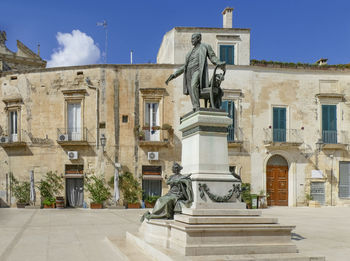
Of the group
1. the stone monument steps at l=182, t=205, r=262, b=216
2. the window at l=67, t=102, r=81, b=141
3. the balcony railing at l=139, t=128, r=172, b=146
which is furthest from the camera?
the window at l=67, t=102, r=81, b=141

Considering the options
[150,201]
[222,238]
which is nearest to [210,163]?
[222,238]

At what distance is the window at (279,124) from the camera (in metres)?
25.4

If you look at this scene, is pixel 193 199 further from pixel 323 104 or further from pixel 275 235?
pixel 323 104

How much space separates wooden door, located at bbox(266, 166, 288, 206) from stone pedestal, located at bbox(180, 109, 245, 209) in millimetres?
18221

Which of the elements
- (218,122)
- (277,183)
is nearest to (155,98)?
(277,183)

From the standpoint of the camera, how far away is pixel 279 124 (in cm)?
2552

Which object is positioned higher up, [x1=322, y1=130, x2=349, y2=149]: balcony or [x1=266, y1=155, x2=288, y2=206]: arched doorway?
[x1=322, y1=130, x2=349, y2=149]: balcony

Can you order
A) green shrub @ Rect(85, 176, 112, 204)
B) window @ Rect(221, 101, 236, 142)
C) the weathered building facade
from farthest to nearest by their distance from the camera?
the weathered building facade
window @ Rect(221, 101, 236, 142)
green shrub @ Rect(85, 176, 112, 204)

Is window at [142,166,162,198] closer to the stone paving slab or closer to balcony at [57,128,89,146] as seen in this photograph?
balcony at [57,128,89,146]

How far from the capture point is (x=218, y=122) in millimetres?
8125

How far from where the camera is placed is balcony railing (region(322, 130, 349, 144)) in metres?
25.7

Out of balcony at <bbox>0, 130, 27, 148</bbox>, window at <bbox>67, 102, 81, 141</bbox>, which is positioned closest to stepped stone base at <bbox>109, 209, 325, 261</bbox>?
window at <bbox>67, 102, 81, 141</bbox>

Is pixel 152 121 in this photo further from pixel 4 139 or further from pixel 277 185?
pixel 4 139

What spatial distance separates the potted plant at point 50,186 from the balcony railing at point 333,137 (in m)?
16.0
